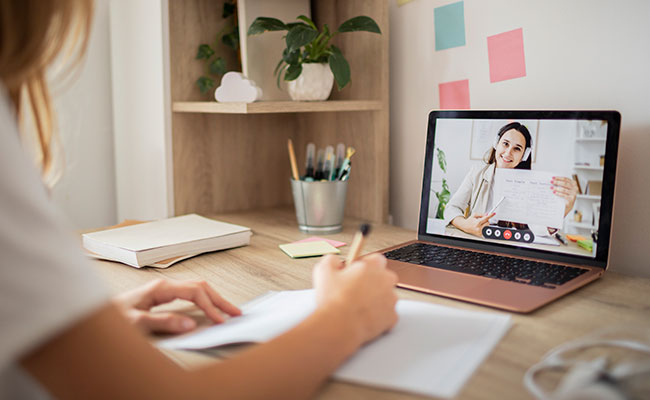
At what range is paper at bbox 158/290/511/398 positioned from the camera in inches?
21.9

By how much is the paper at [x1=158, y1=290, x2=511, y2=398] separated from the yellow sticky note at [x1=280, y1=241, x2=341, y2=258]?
0.83 ft

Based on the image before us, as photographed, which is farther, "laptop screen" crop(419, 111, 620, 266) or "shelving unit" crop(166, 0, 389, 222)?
"shelving unit" crop(166, 0, 389, 222)

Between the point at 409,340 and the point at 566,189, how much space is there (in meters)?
0.45

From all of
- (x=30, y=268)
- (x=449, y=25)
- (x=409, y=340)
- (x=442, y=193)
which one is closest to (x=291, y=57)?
(x=449, y=25)

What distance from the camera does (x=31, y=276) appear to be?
1.27 ft

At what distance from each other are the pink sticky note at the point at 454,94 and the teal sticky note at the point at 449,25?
3.2 inches

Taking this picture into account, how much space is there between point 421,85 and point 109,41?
36.0 inches

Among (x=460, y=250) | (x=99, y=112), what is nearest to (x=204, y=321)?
(x=460, y=250)

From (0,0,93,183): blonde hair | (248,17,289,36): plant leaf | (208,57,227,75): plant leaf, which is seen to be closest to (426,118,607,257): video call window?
(248,17,289,36): plant leaf

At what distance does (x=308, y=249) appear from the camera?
108 centimetres

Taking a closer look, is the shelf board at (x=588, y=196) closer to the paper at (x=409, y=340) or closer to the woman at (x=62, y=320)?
the paper at (x=409, y=340)

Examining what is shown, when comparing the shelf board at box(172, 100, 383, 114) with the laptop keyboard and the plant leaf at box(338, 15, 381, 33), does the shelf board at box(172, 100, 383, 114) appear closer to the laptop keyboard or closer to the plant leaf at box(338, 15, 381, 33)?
the plant leaf at box(338, 15, 381, 33)

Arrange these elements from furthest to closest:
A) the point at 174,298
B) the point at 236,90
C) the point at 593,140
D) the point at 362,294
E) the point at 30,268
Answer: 1. the point at 236,90
2. the point at 593,140
3. the point at 174,298
4. the point at 362,294
5. the point at 30,268

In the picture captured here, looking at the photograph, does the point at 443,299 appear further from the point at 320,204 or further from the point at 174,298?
the point at 320,204
